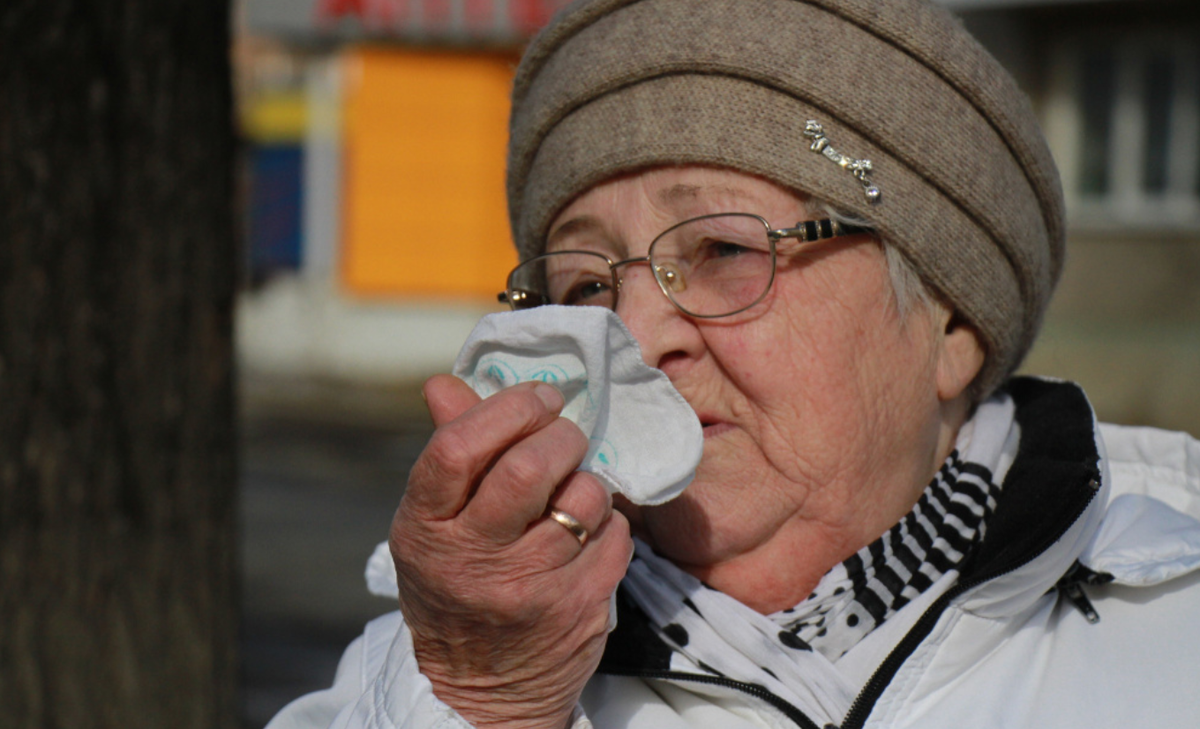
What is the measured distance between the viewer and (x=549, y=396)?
1420mm

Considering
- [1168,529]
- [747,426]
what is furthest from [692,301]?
[1168,529]

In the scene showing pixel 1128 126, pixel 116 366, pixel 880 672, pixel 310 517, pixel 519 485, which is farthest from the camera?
pixel 1128 126

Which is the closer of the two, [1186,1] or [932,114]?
[932,114]

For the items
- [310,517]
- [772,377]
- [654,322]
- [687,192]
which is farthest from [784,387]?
[310,517]

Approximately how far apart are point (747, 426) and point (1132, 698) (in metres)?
0.68

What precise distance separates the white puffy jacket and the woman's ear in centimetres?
17

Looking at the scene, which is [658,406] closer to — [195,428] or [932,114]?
[932,114]

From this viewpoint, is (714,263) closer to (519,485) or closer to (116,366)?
(519,485)

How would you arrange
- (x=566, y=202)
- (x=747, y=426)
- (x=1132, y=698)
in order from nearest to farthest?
(x=1132, y=698) → (x=747, y=426) → (x=566, y=202)

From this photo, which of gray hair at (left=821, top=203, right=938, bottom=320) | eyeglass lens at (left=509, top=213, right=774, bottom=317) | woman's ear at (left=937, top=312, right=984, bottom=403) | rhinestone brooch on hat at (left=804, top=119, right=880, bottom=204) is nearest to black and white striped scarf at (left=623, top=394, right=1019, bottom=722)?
woman's ear at (left=937, top=312, right=984, bottom=403)

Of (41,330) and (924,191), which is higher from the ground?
(924,191)

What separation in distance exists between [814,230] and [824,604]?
58 cm

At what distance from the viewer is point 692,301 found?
187 centimetres

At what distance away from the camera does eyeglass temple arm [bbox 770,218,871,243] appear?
72.0 inches
